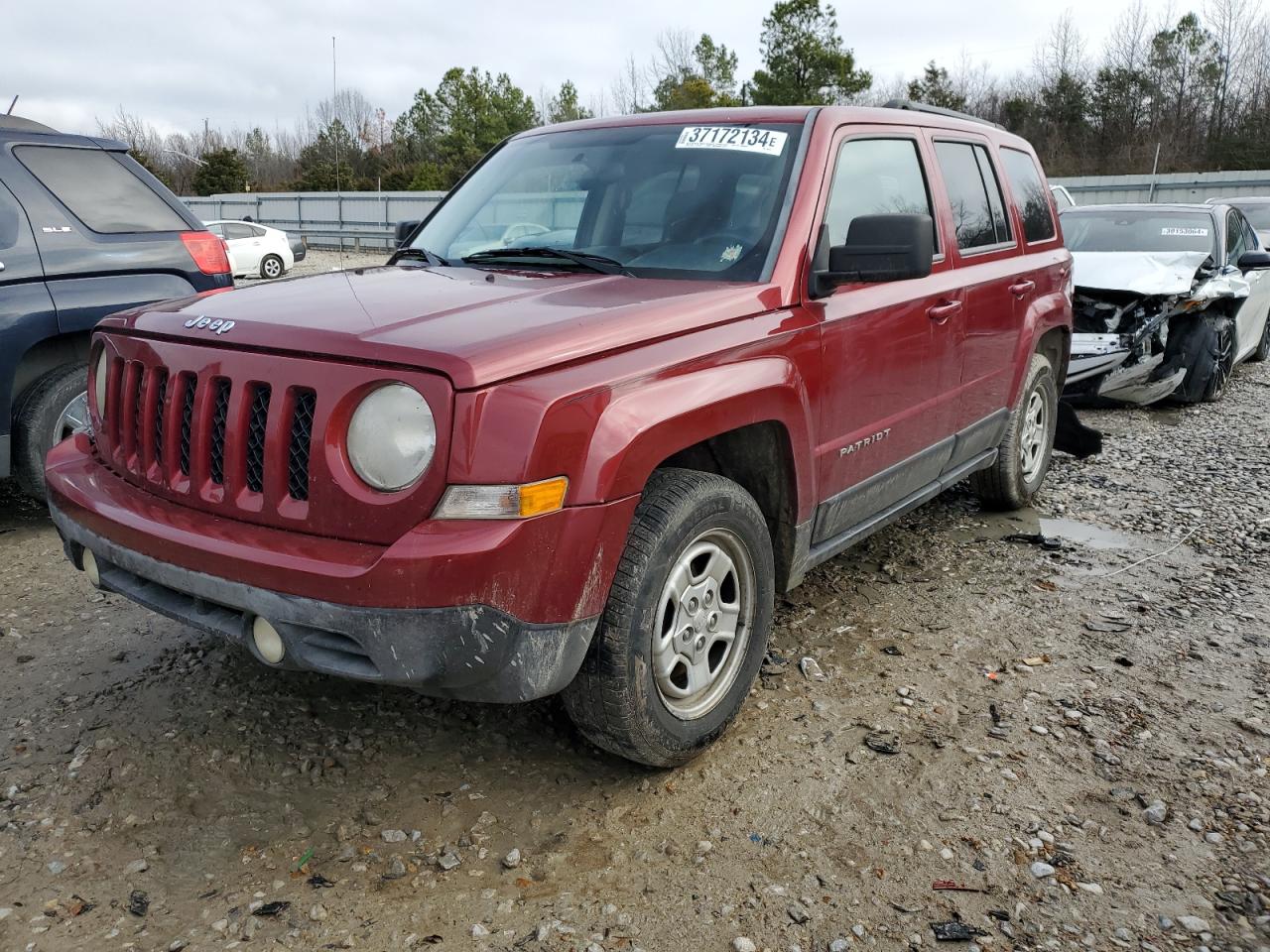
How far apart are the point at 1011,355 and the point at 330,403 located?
3.48 metres

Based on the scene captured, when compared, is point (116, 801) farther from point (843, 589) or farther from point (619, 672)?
point (843, 589)

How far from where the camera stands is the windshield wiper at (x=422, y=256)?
3.74 meters

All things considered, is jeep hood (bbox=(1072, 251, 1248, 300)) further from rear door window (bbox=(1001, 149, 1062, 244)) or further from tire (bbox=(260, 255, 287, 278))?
tire (bbox=(260, 255, 287, 278))

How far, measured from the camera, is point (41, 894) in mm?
2451

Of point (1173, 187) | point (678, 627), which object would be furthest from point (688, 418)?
point (1173, 187)

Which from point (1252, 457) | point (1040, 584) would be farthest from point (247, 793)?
point (1252, 457)

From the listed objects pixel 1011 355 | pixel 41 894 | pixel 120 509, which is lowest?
pixel 41 894

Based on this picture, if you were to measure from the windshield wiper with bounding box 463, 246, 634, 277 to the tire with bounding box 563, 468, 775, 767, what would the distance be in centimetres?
84

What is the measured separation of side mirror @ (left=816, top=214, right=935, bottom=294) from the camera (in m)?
3.08

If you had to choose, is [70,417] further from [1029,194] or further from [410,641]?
[1029,194]

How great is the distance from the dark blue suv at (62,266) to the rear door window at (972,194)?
3333mm

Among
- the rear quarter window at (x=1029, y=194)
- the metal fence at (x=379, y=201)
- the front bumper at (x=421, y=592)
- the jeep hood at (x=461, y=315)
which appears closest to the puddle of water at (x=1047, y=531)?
the rear quarter window at (x=1029, y=194)

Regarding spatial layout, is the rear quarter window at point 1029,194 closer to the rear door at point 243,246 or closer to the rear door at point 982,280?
the rear door at point 982,280

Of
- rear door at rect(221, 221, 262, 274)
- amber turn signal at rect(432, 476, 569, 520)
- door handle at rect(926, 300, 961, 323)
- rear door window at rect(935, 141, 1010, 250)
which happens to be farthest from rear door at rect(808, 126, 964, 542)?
rear door at rect(221, 221, 262, 274)
